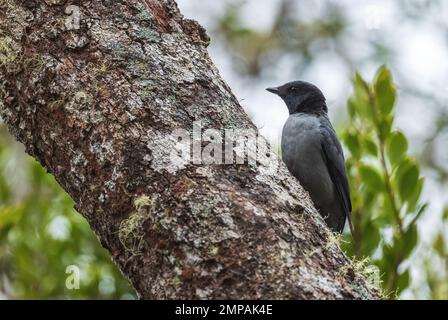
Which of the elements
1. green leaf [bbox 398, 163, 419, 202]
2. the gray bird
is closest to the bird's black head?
the gray bird

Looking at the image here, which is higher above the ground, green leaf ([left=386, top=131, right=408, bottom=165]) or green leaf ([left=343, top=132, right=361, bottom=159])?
green leaf ([left=343, top=132, right=361, bottom=159])

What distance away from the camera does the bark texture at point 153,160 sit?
2.60m

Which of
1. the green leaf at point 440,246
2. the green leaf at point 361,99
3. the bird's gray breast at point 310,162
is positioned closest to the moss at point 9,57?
the green leaf at point 361,99

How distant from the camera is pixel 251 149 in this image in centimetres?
314

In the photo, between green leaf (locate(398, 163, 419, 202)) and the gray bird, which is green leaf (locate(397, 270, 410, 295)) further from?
the gray bird

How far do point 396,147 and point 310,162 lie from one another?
3.26 ft

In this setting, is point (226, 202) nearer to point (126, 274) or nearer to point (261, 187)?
point (261, 187)

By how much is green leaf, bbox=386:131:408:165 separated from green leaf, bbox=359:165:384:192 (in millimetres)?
156

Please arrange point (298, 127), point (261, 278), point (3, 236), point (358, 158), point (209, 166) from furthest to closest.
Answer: point (298, 127), point (3, 236), point (358, 158), point (209, 166), point (261, 278)

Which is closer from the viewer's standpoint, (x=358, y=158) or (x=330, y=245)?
(x=330, y=245)

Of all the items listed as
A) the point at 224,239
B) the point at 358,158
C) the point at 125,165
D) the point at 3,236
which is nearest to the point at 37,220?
the point at 3,236

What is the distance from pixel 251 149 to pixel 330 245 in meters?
0.63

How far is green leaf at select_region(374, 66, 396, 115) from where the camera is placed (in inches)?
195

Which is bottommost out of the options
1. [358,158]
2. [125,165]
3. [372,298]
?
[372,298]
